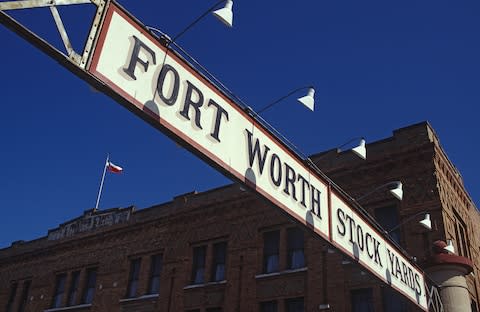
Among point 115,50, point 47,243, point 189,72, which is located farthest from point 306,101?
point 47,243

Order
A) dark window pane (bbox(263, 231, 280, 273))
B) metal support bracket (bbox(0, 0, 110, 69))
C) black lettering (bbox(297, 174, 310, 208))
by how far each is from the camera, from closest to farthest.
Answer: metal support bracket (bbox(0, 0, 110, 69)) → black lettering (bbox(297, 174, 310, 208)) → dark window pane (bbox(263, 231, 280, 273))

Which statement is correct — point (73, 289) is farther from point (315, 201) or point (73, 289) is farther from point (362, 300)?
point (315, 201)

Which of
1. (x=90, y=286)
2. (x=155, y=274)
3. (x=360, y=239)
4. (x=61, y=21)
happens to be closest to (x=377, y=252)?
(x=360, y=239)

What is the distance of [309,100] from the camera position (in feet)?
20.0

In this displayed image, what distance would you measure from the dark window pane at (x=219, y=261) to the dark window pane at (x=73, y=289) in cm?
903

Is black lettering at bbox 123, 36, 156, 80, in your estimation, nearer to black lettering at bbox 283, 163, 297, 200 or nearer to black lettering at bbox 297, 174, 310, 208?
black lettering at bbox 283, 163, 297, 200

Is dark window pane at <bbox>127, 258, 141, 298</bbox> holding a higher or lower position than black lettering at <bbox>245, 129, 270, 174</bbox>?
higher

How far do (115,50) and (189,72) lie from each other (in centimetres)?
88

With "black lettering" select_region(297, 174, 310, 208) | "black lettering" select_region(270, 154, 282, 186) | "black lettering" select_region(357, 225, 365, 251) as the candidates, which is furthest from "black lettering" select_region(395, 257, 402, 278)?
"black lettering" select_region(270, 154, 282, 186)

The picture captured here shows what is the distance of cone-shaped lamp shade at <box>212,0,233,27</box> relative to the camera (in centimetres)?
468

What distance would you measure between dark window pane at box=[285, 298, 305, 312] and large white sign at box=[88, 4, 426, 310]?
11.7 metres

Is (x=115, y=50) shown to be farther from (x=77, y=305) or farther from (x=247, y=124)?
(x=77, y=305)

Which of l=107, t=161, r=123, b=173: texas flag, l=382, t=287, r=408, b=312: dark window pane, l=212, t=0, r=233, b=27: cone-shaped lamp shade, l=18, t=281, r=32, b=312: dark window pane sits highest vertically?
l=107, t=161, r=123, b=173: texas flag

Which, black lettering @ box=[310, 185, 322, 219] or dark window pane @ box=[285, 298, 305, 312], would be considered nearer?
black lettering @ box=[310, 185, 322, 219]
